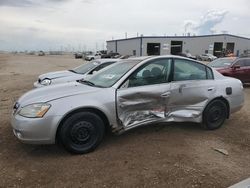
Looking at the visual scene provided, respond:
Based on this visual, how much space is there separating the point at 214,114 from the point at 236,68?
26.9 ft

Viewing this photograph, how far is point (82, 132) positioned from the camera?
14.8 feet

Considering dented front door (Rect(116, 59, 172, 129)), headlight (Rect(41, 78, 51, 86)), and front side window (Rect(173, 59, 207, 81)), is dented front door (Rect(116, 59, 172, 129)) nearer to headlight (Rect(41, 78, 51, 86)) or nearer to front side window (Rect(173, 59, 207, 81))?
front side window (Rect(173, 59, 207, 81))

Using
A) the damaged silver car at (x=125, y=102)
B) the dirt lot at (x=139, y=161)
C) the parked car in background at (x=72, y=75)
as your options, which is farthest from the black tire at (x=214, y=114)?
the parked car in background at (x=72, y=75)

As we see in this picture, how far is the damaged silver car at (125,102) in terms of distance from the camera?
433cm

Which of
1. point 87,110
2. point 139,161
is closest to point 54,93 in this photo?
point 87,110

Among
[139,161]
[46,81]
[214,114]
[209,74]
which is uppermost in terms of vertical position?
[209,74]

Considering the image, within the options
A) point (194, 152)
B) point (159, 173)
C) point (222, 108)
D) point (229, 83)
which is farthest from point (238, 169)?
point (229, 83)

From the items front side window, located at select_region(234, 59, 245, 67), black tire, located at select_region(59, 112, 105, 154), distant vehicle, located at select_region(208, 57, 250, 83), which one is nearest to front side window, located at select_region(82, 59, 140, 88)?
black tire, located at select_region(59, 112, 105, 154)

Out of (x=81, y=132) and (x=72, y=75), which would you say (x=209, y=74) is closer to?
(x=81, y=132)

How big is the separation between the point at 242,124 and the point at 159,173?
3.25 meters

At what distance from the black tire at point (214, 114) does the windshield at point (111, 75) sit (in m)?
1.72

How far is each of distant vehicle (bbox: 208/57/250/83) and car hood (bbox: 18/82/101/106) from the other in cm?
958

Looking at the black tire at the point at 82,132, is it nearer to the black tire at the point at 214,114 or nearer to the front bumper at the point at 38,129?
the front bumper at the point at 38,129

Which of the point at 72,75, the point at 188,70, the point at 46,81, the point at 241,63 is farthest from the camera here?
the point at 241,63
